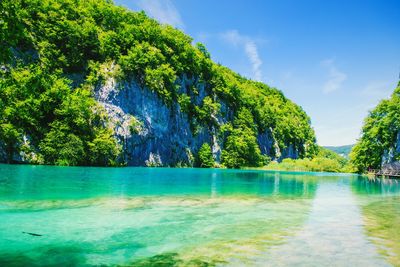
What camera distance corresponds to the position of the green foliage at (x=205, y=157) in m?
87.3

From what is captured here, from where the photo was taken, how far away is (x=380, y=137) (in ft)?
231

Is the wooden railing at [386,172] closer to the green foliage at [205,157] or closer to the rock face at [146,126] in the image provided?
the green foliage at [205,157]

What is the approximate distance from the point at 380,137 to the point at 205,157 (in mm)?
41412

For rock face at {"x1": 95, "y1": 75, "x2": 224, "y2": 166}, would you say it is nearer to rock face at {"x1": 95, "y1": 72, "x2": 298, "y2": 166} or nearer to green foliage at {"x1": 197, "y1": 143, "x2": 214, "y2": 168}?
rock face at {"x1": 95, "y1": 72, "x2": 298, "y2": 166}

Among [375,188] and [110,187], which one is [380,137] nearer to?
[375,188]

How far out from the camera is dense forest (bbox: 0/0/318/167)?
53062mm

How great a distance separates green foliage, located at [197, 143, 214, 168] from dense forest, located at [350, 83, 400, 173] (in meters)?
35.0

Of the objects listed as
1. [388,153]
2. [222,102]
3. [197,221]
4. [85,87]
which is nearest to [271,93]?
[222,102]

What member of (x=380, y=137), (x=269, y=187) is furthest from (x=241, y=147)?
(x=269, y=187)

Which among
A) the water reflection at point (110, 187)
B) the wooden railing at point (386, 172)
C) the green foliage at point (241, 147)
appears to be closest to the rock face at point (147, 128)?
the green foliage at point (241, 147)

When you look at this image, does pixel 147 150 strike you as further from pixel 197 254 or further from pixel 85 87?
pixel 197 254

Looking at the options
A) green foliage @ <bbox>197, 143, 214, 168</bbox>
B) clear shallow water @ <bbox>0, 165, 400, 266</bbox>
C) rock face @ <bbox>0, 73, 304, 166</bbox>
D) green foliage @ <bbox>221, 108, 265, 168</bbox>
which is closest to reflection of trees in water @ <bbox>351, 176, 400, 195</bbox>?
clear shallow water @ <bbox>0, 165, 400, 266</bbox>

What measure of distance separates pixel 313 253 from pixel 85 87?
215 ft

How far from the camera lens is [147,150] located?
232ft
